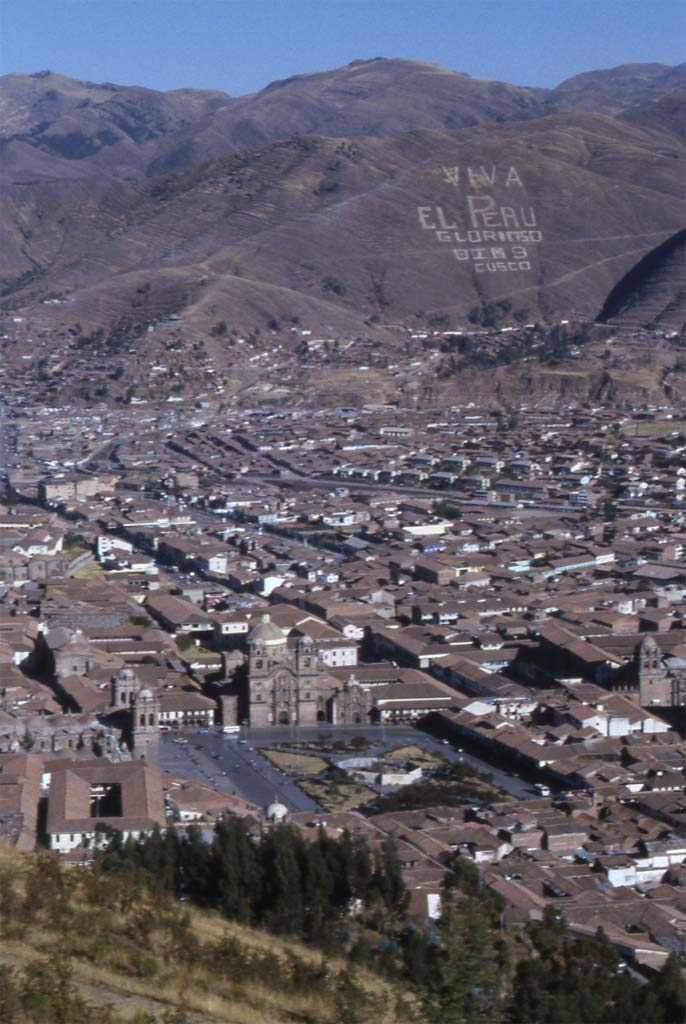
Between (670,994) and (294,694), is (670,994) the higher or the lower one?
the lower one

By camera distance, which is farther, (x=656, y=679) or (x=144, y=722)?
(x=656, y=679)

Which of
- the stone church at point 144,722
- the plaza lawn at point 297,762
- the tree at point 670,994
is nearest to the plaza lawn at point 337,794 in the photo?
the plaza lawn at point 297,762

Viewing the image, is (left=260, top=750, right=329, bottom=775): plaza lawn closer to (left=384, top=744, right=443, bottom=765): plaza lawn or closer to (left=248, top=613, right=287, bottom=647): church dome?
(left=384, top=744, right=443, bottom=765): plaza lawn

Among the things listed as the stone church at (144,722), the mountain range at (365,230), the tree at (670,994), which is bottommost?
the tree at (670,994)

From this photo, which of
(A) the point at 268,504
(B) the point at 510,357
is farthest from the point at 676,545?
(B) the point at 510,357

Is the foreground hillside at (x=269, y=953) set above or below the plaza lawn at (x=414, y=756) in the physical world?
Answer: above

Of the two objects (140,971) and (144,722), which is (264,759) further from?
(140,971)

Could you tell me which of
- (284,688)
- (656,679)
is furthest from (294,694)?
(656,679)

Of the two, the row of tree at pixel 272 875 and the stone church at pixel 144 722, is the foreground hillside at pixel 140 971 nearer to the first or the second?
the row of tree at pixel 272 875
